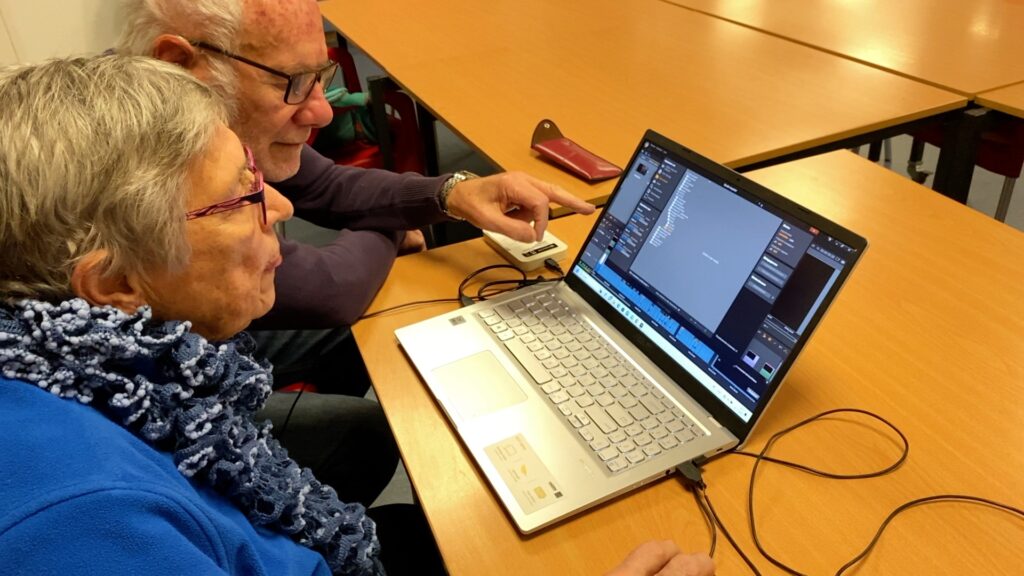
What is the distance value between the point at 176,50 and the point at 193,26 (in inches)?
1.8

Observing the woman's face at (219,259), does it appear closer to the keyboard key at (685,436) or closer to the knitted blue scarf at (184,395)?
the knitted blue scarf at (184,395)

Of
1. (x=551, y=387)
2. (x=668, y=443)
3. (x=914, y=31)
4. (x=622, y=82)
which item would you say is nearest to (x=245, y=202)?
(x=551, y=387)

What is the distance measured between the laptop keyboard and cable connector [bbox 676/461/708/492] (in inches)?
1.2

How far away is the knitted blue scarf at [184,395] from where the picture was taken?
594 millimetres

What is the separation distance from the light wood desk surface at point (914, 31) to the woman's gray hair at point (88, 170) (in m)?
1.66

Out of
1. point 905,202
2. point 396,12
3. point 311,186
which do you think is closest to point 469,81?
point 311,186

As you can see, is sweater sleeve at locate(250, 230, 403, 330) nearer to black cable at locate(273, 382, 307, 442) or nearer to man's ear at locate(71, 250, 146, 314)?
black cable at locate(273, 382, 307, 442)

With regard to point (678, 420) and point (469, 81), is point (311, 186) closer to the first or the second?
point (469, 81)

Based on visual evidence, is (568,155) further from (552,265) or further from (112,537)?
(112,537)

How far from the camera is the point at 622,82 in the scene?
183cm

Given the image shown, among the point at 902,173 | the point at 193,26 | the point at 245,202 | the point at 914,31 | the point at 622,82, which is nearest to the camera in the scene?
the point at 245,202

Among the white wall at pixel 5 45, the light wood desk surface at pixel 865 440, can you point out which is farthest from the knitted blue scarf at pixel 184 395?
the white wall at pixel 5 45

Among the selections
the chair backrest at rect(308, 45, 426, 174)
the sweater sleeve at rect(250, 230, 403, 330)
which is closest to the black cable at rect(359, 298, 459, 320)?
the sweater sleeve at rect(250, 230, 403, 330)

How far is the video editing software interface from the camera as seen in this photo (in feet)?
2.66
